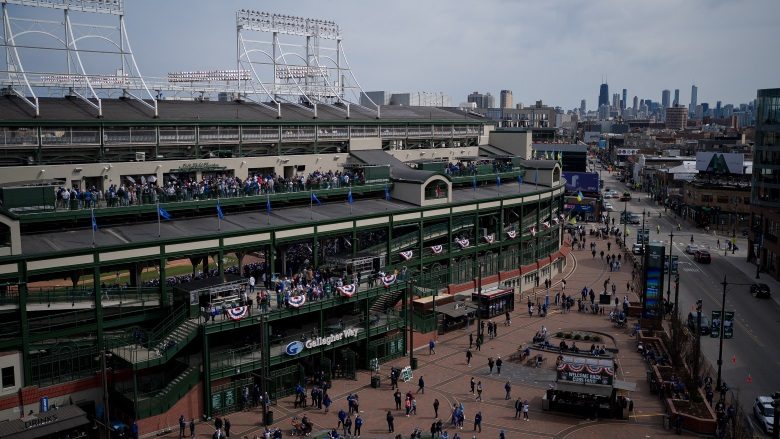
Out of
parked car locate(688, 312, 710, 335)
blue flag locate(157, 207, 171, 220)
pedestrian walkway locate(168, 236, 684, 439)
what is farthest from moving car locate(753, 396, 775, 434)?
blue flag locate(157, 207, 171, 220)

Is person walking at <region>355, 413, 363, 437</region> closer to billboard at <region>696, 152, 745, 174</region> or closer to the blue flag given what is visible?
the blue flag

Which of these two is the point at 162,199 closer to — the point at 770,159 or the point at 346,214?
the point at 346,214

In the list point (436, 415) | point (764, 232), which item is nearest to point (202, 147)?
point (436, 415)

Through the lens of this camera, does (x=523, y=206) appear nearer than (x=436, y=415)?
No

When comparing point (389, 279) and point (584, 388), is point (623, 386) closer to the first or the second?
point (584, 388)

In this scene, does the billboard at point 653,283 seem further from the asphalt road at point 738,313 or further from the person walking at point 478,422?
the person walking at point 478,422
